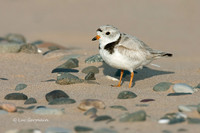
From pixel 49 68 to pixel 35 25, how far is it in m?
8.47

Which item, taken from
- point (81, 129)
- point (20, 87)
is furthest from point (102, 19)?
point (81, 129)

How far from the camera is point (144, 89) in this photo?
20.5ft

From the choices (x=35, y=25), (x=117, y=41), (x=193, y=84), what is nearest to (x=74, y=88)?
(x=117, y=41)

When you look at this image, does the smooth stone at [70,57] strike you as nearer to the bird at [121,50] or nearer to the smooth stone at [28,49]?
the smooth stone at [28,49]

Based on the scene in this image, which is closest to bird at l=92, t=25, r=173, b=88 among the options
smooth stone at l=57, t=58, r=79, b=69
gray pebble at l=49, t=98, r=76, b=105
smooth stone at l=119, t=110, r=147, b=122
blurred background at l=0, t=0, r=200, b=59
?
gray pebble at l=49, t=98, r=76, b=105

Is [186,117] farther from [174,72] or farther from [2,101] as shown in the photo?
[174,72]

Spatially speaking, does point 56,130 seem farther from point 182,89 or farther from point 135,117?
point 182,89

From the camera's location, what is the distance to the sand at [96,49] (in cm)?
480

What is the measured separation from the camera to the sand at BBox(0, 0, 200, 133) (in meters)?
4.80

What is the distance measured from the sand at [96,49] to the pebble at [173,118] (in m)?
0.06

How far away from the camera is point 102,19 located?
55.0ft

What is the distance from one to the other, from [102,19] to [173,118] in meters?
12.6

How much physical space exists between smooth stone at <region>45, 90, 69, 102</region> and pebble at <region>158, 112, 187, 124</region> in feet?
5.15

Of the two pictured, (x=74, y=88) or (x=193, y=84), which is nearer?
(x=74, y=88)
